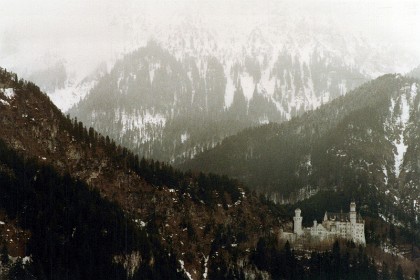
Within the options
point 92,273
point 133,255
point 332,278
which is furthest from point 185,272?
point 332,278

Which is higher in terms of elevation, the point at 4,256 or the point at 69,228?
the point at 69,228

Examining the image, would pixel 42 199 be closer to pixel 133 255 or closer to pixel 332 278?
pixel 133 255

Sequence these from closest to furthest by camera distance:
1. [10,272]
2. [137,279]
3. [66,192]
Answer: [10,272]
[137,279]
[66,192]

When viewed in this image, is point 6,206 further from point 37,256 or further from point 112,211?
point 112,211

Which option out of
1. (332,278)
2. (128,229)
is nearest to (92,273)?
(128,229)

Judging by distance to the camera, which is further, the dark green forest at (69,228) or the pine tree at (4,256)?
the dark green forest at (69,228)

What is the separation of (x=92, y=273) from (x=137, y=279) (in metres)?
13.3

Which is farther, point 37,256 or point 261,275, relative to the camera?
point 261,275

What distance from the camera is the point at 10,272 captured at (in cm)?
15450

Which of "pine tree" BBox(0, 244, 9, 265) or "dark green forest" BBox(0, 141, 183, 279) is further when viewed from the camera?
"dark green forest" BBox(0, 141, 183, 279)

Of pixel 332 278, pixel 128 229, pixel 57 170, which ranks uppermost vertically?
pixel 57 170

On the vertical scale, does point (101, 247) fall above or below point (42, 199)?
below

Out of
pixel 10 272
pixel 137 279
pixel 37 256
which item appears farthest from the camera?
pixel 137 279

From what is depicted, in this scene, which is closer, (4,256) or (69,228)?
(4,256)
